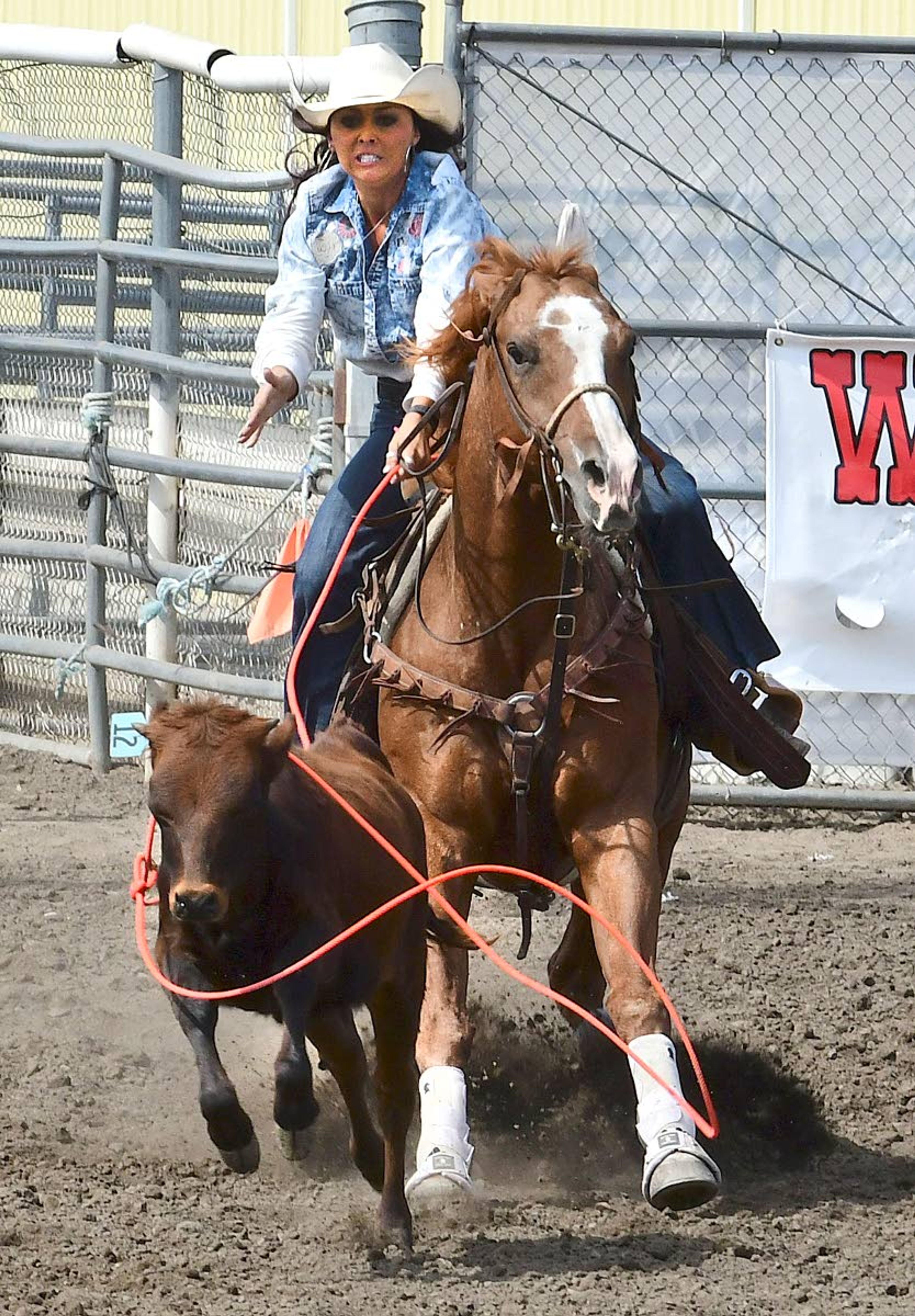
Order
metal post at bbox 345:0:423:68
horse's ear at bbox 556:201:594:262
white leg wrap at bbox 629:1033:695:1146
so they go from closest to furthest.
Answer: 1. white leg wrap at bbox 629:1033:695:1146
2. horse's ear at bbox 556:201:594:262
3. metal post at bbox 345:0:423:68

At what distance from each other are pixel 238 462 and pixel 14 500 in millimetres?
1416

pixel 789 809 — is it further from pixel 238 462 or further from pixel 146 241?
pixel 146 241

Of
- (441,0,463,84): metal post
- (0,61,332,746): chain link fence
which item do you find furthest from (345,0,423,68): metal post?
(0,61,332,746): chain link fence

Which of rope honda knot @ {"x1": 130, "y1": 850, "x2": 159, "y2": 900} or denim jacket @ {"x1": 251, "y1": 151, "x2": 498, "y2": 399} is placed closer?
rope honda knot @ {"x1": 130, "y1": 850, "x2": 159, "y2": 900}

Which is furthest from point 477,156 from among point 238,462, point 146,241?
point 146,241

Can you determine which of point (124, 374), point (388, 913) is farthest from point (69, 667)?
point (388, 913)

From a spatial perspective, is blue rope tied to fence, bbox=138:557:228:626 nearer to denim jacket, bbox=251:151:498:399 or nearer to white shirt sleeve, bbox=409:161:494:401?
denim jacket, bbox=251:151:498:399

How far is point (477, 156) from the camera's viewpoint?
7531 mm

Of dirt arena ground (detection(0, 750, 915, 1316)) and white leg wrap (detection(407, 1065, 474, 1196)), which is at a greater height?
white leg wrap (detection(407, 1065, 474, 1196))

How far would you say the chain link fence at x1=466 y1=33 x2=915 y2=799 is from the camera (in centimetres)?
766

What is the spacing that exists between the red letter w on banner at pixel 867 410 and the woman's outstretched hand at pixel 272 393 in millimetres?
3109

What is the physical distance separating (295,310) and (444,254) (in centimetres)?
42

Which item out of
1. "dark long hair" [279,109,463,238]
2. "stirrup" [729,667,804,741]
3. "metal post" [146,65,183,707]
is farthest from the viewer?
"metal post" [146,65,183,707]

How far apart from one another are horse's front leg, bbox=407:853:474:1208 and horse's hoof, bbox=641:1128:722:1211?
48cm
